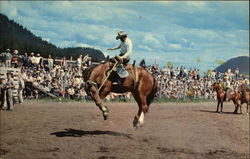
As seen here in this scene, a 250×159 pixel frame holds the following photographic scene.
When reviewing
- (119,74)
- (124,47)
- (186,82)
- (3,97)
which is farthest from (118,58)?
(186,82)

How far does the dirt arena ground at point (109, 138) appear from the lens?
8797mm

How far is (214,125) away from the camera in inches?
629

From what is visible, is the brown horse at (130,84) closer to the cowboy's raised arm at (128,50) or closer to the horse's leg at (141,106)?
the horse's leg at (141,106)

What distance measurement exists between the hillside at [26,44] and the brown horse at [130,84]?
20821 millimetres

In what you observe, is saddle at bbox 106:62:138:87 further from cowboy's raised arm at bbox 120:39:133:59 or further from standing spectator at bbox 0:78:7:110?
standing spectator at bbox 0:78:7:110

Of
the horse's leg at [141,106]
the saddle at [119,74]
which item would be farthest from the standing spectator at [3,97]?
the horse's leg at [141,106]

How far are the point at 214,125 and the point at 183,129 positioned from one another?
2.96 meters

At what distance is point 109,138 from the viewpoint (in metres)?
10.5

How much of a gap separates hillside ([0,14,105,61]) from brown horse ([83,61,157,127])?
20821 millimetres

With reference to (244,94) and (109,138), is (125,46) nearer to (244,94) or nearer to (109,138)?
(109,138)

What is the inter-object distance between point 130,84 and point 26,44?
86.6 ft

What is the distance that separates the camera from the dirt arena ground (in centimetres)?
880

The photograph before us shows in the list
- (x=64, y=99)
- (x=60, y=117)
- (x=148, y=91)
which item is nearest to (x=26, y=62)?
(x=64, y=99)

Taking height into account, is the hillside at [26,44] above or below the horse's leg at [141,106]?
above
